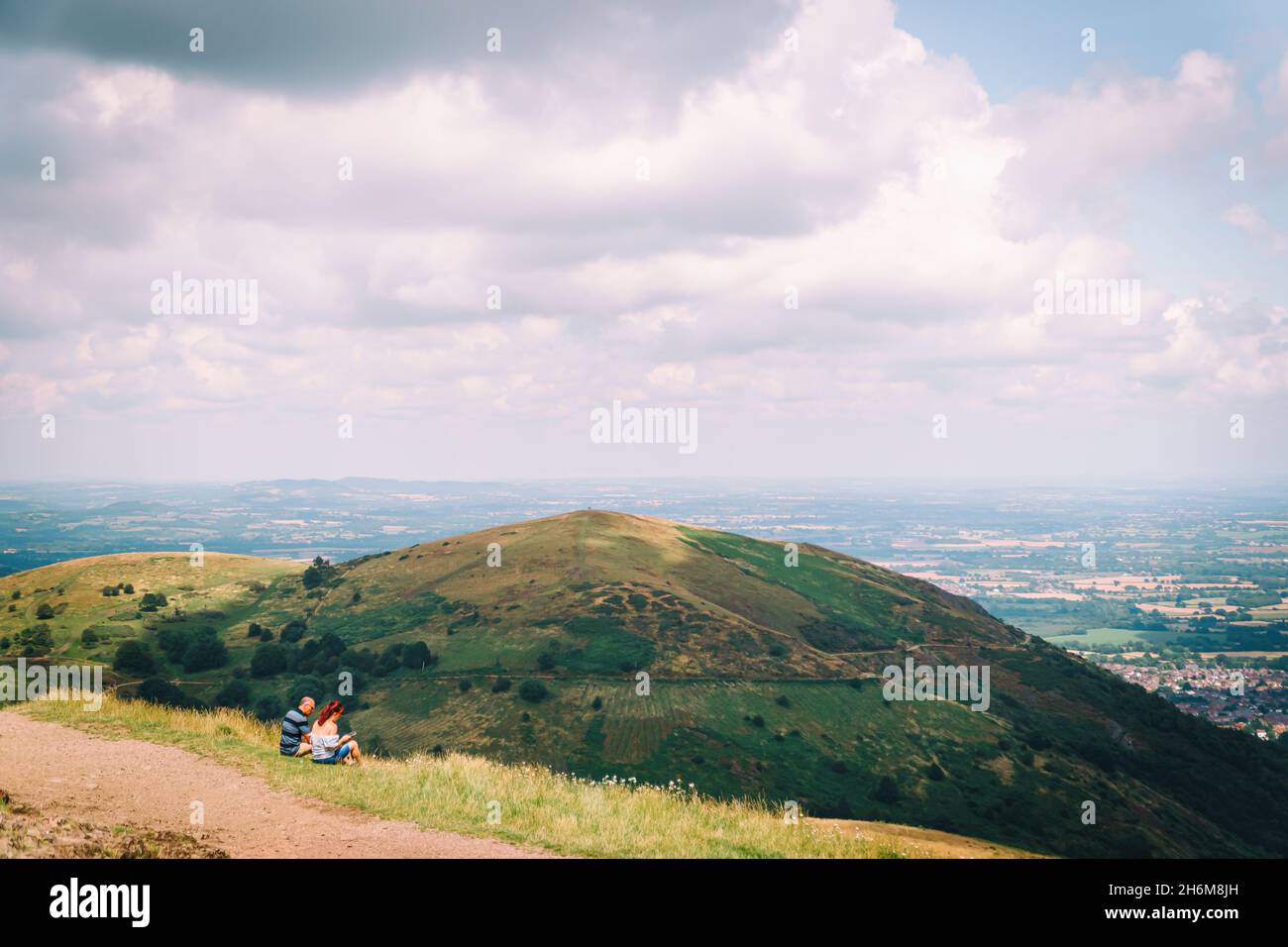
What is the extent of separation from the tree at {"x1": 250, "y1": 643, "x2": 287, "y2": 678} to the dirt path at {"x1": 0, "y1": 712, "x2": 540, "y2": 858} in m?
108

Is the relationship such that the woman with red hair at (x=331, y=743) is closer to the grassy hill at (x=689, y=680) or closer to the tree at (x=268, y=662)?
the grassy hill at (x=689, y=680)

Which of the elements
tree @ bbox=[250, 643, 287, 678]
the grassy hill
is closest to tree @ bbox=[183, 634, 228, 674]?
the grassy hill

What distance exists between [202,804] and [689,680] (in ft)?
336

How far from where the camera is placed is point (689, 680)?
4611 inches

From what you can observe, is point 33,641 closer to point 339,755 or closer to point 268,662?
point 268,662

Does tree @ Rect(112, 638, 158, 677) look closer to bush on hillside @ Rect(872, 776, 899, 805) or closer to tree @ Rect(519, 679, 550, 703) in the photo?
tree @ Rect(519, 679, 550, 703)

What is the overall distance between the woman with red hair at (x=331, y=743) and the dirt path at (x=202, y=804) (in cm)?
251

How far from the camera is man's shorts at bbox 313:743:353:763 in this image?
2383 centimetres

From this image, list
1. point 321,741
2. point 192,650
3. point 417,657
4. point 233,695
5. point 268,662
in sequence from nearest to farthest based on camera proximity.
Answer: point 321,741
point 233,695
point 417,657
point 268,662
point 192,650

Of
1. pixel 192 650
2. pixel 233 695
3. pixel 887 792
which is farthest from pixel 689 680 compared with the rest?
pixel 192 650

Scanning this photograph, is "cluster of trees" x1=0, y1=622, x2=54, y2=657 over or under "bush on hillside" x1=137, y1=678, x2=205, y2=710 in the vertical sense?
over

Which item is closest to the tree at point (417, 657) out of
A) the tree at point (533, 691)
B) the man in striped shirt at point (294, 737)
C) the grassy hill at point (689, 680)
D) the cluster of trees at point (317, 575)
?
the grassy hill at point (689, 680)
